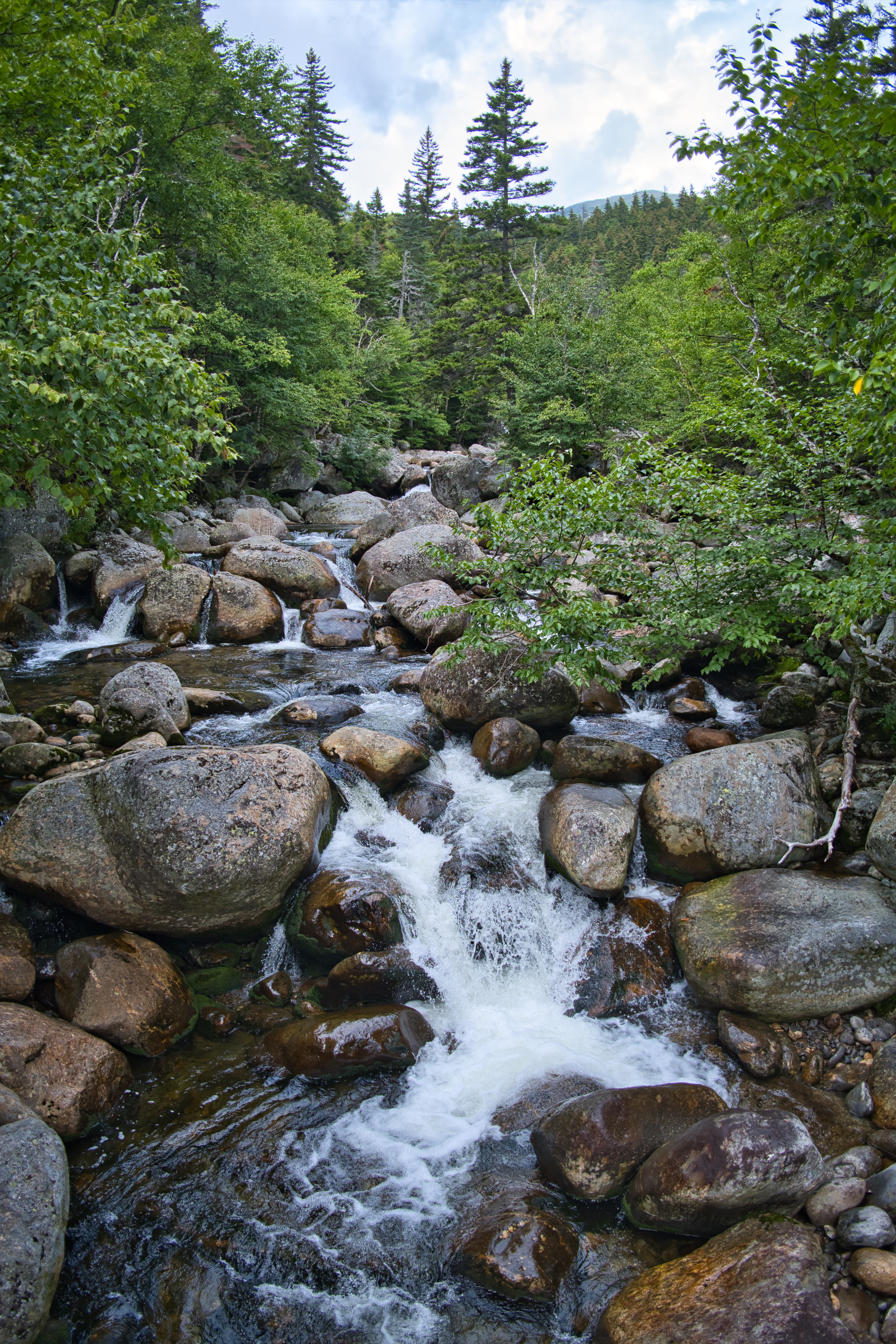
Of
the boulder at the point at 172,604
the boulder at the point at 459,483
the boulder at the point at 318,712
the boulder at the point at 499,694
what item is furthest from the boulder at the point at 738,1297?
the boulder at the point at 459,483

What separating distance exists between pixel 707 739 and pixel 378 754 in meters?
4.48

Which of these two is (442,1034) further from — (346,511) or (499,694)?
(346,511)

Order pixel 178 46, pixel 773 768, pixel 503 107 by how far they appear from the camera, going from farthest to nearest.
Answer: pixel 503 107, pixel 178 46, pixel 773 768

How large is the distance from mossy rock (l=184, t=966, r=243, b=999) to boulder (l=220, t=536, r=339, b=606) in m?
10.6

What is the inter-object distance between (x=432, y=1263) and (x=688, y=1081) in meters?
2.24

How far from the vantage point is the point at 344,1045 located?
5.21 meters

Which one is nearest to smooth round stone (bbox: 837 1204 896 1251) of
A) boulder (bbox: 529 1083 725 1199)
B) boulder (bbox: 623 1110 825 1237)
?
boulder (bbox: 623 1110 825 1237)

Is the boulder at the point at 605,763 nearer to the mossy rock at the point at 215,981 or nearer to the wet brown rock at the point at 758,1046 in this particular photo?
the wet brown rock at the point at 758,1046

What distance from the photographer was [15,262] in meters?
5.15

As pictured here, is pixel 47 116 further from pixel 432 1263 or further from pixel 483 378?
pixel 483 378

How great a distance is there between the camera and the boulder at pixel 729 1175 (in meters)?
3.83

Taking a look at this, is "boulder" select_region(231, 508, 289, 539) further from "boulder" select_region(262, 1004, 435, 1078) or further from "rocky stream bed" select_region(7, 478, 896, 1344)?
"boulder" select_region(262, 1004, 435, 1078)

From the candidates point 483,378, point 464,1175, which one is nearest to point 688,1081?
point 464,1175

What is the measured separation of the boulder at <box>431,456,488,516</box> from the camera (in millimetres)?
29016
